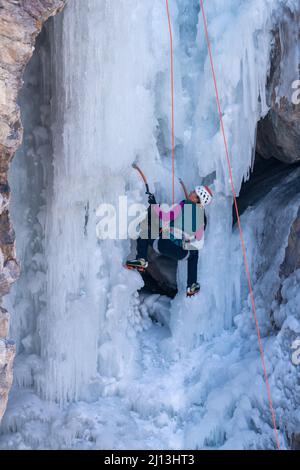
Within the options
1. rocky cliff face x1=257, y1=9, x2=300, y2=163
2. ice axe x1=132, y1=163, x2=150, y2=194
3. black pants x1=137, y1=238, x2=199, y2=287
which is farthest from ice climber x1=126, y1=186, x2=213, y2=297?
rocky cliff face x1=257, y1=9, x2=300, y2=163

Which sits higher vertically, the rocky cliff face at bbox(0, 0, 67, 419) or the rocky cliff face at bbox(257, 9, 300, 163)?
the rocky cliff face at bbox(257, 9, 300, 163)

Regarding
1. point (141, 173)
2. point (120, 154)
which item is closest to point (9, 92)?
point (120, 154)

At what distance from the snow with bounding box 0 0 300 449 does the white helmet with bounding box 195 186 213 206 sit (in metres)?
0.27

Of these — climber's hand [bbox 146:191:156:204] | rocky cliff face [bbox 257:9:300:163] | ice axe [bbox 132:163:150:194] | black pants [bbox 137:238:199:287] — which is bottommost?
black pants [bbox 137:238:199:287]

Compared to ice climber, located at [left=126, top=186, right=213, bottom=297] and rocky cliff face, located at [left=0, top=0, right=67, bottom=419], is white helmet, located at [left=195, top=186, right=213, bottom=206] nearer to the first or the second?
ice climber, located at [left=126, top=186, right=213, bottom=297]

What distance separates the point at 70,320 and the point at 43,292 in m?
0.36

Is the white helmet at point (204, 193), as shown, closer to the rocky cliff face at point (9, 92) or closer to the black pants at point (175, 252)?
the black pants at point (175, 252)

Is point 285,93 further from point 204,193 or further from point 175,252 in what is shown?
point 175,252

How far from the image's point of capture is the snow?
5.21 metres

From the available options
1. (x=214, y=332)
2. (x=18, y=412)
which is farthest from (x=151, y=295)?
(x=18, y=412)

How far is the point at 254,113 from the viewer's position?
5523 millimetres

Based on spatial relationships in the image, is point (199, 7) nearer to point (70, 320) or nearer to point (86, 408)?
point (70, 320)

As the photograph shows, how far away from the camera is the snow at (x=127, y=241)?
521 cm

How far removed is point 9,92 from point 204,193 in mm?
2020
